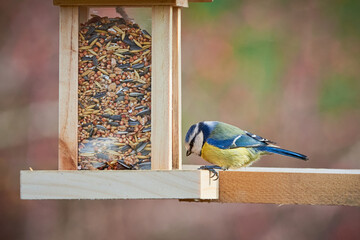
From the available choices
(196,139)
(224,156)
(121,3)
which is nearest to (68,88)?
(121,3)

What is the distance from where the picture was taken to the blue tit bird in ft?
12.9

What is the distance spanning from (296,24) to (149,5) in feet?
9.32

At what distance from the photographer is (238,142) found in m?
4.01

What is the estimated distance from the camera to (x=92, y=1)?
11.3 feet

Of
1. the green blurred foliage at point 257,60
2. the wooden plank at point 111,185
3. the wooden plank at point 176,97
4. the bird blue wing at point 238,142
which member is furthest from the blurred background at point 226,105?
the wooden plank at point 111,185

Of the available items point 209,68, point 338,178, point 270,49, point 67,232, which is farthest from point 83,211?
point 338,178

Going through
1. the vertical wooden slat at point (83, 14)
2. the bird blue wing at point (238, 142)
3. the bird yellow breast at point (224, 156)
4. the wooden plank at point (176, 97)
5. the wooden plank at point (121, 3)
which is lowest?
the bird yellow breast at point (224, 156)

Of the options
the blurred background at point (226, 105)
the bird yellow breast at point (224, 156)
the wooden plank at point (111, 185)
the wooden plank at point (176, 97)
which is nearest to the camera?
the wooden plank at point (111, 185)

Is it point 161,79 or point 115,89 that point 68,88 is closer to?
point 115,89

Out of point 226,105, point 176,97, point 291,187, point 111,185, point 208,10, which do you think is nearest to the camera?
point 111,185

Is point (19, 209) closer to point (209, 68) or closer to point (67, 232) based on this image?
point (67, 232)

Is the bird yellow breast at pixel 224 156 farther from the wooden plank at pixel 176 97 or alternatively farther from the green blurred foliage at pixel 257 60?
the green blurred foliage at pixel 257 60

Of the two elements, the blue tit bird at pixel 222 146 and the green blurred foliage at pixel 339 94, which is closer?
the blue tit bird at pixel 222 146

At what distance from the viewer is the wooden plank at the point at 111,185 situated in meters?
3.06
